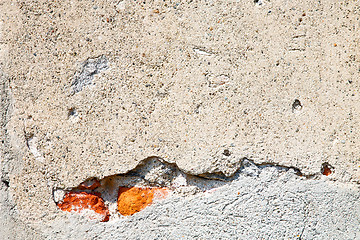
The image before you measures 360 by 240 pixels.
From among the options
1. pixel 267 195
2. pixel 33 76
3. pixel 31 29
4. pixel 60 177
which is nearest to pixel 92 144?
pixel 60 177

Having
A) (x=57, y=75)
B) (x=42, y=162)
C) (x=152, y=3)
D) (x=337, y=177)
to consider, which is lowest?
(x=42, y=162)

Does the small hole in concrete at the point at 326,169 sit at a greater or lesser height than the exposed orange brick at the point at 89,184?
greater

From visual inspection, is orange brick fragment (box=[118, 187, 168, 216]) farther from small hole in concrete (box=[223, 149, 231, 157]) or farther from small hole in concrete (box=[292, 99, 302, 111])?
small hole in concrete (box=[292, 99, 302, 111])

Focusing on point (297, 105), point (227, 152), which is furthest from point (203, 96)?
point (297, 105)

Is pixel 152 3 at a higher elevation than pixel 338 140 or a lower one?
higher

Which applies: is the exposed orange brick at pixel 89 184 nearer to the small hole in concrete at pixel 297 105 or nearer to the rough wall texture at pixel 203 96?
the rough wall texture at pixel 203 96

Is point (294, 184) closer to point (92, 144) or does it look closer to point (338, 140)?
point (338, 140)

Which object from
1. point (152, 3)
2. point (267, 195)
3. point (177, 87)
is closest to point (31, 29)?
point (152, 3)

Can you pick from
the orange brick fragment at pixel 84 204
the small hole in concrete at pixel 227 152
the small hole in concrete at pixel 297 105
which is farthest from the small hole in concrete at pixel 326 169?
the orange brick fragment at pixel 84 204
